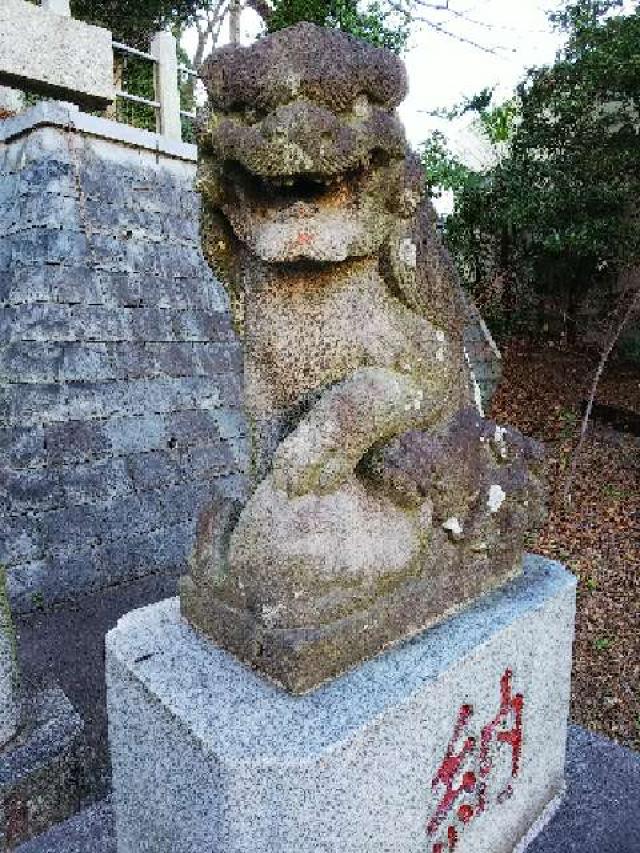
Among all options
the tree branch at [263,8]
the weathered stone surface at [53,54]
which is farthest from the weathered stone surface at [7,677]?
the tree branch at [263,8]

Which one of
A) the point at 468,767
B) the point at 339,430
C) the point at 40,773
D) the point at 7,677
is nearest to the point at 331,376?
the point at 339,430

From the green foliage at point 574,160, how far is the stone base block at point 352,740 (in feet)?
18.8

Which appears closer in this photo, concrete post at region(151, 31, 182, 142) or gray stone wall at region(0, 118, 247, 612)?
gray stone wall at region(0, 118, 247, 612)

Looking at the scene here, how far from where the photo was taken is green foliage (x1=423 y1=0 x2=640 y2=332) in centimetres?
650

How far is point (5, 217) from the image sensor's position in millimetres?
3832

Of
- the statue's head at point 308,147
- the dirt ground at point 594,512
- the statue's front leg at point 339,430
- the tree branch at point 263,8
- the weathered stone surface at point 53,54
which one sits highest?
the tree branch at point 263,8

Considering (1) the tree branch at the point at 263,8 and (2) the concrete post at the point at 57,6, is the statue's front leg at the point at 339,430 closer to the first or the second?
(2) the concrete post at the point at 57,6

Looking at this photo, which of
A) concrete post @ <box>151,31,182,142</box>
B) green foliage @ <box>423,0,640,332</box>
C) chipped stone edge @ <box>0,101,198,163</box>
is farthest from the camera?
green foliage @ <box>423,0,640,332</box>

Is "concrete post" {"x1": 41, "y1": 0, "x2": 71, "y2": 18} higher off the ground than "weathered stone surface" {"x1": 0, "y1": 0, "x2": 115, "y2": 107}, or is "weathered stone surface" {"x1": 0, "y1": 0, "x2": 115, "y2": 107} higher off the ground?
"concrete post" {"x1": 41, "y1": 0, "x2": 71, "y2": 18}

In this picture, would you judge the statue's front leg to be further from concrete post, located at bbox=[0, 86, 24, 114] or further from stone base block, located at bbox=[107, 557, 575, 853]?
concrete post, located at bbox=[0, 86, 24, 114]

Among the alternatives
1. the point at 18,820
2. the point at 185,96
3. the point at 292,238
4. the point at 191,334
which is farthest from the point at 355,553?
the point at 185,96

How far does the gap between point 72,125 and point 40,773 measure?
343 centimetres

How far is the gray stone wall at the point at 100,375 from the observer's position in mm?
3396

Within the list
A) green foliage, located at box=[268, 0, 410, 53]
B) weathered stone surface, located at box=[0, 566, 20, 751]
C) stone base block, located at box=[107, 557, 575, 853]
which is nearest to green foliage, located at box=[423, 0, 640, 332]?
green foliage, located at box=[268, 0, 410, 53]
